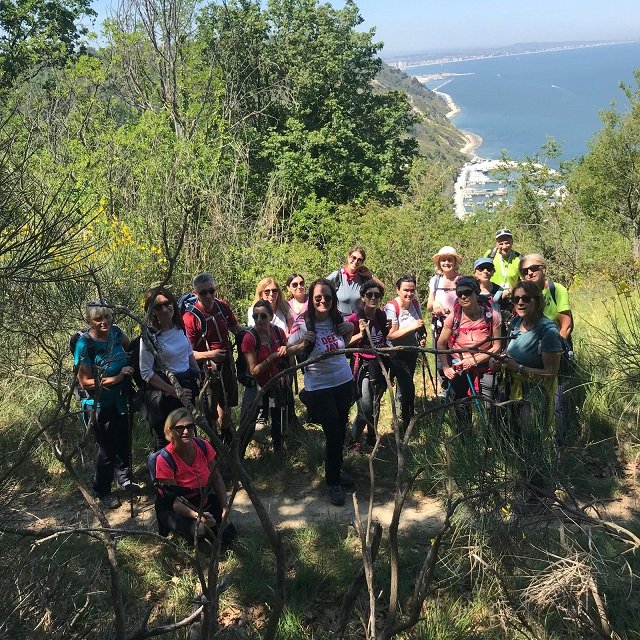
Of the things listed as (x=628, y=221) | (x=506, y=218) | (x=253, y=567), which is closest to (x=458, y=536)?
(x=253, y=567)

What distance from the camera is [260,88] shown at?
27844 mm

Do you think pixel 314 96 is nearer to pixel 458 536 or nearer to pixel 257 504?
pixel 458 536

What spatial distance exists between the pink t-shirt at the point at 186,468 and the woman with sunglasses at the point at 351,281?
2398mm

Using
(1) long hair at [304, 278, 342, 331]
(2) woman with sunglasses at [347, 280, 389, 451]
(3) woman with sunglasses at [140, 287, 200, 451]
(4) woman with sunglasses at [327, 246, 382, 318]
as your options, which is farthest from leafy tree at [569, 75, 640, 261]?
(3) woman with sunglasses at [140, 287, 200, 451]

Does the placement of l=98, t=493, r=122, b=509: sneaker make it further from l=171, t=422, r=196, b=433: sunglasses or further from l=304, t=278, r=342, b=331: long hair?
l=304, t=278, r=342, b=331: long hair

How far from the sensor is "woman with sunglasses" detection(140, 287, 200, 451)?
15.2ft

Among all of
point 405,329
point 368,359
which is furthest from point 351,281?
point 368,359

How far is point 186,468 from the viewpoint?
418cm

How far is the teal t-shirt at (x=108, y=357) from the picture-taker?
15.4ft

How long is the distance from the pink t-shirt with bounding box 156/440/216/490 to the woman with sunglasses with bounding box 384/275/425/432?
198cm

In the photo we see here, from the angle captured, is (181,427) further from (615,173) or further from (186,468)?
(615,173)

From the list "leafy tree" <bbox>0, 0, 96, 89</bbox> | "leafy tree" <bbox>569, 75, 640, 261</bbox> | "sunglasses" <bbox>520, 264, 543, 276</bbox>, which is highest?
"leafy tree" <bbox>0, 0, 96, 89</bbox>

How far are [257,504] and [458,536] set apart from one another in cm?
269

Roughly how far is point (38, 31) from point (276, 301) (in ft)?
98.2
